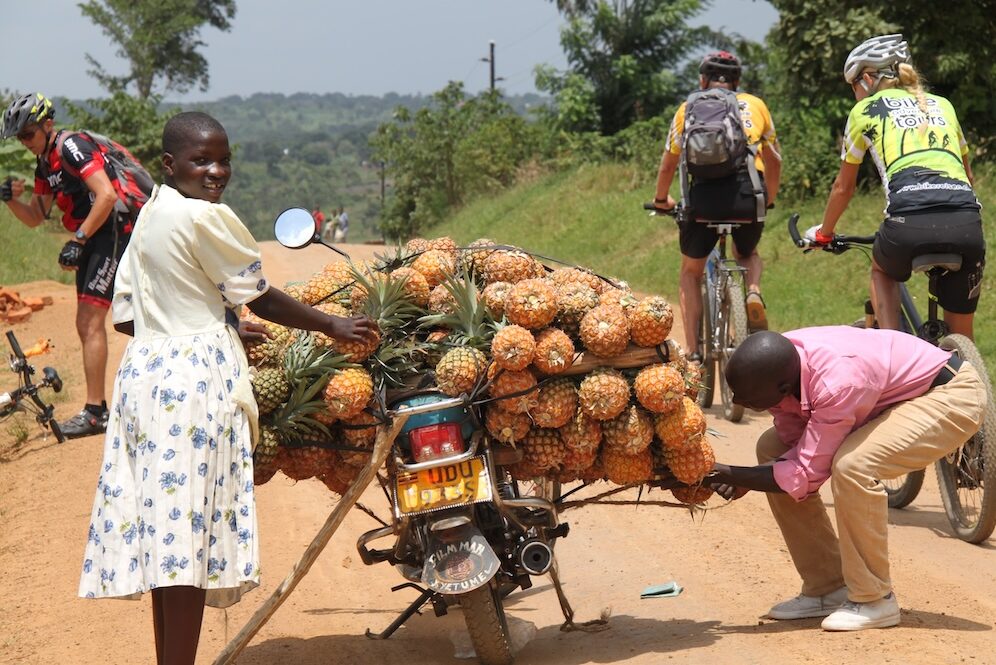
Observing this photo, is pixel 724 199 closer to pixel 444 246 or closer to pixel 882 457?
pixel 444 246

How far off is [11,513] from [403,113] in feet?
105

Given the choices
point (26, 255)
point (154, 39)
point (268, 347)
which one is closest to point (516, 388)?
point (268, 347)

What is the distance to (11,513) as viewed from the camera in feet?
23.4

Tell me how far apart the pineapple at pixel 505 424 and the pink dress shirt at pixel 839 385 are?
108cm

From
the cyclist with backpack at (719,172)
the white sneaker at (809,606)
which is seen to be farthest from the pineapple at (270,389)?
the cyclist with backpack at (719,172)

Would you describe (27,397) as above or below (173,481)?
below

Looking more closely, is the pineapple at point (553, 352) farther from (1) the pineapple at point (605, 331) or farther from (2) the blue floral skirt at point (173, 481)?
(2) the blue floral skirt at point (173, 481)

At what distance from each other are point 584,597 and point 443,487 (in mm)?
1663

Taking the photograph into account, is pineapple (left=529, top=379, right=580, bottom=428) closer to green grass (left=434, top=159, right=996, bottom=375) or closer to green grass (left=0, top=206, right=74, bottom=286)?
green grass (left=434, top=159, right=996, bottom=375)

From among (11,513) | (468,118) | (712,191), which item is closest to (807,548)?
(712,191)

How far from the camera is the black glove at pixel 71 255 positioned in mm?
7914

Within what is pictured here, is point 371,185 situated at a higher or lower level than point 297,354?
higher

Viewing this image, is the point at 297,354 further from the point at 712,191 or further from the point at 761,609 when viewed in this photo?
the point at 712,191

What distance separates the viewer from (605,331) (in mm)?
4324
